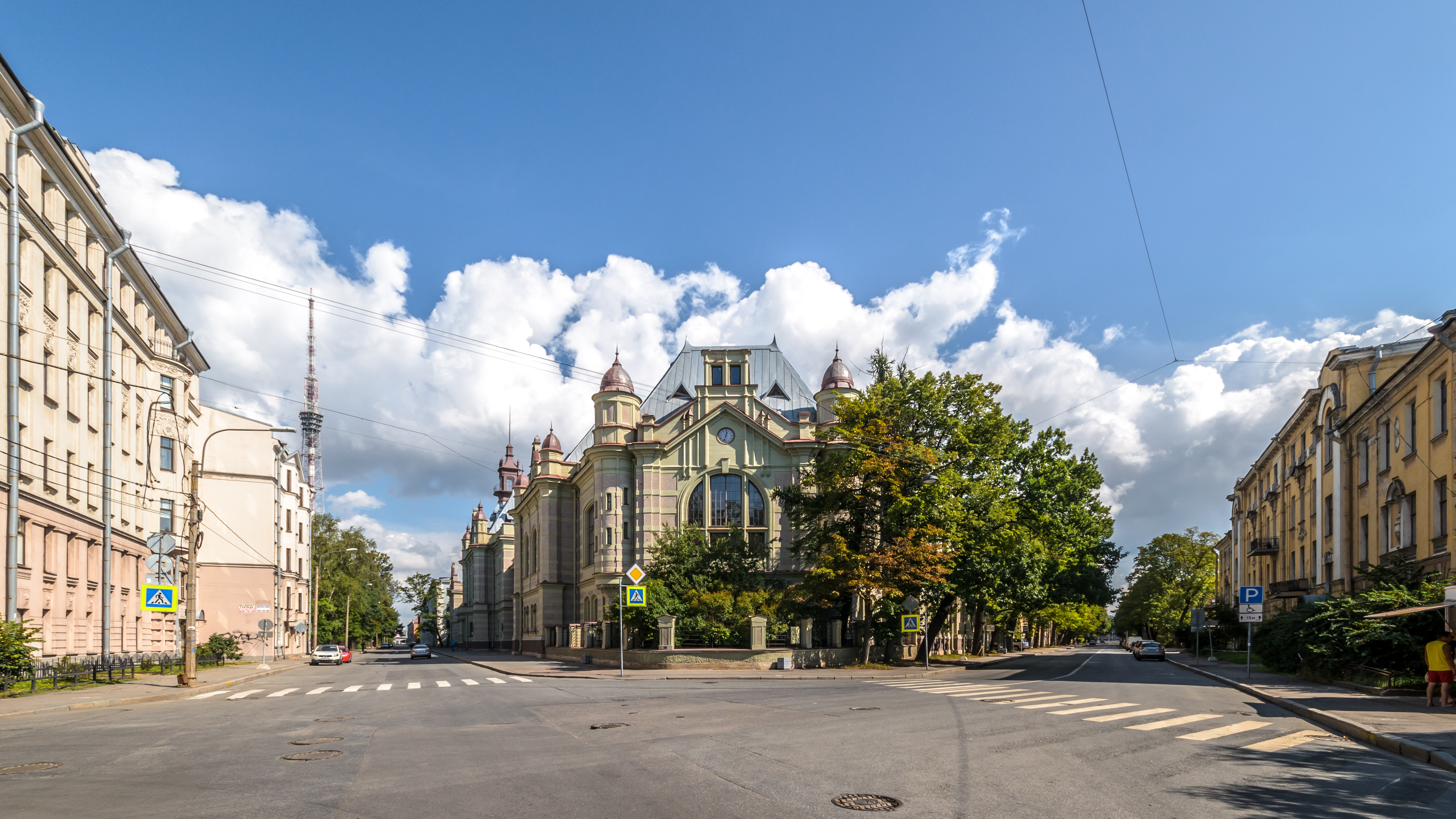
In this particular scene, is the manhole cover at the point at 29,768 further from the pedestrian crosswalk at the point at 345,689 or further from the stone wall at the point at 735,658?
the stone wall at the point at 735,658

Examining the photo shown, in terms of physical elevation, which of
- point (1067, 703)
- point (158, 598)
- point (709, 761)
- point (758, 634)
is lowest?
point (758, 634)

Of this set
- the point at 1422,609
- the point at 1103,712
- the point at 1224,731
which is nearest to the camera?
the point at 1224,731

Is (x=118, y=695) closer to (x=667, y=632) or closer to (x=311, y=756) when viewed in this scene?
(x=311, y=756)

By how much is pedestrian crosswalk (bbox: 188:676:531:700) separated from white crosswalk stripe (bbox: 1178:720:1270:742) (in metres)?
20.4

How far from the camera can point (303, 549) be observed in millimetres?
76375

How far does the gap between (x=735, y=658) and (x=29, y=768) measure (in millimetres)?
27615

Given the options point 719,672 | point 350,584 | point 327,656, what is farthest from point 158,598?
point 350,584

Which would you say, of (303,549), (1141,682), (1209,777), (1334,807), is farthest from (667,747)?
(303,549)

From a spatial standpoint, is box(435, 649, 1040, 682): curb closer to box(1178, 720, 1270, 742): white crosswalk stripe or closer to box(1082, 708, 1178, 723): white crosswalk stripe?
box(1082, 708, 1178, 723): white crosswalk stripe

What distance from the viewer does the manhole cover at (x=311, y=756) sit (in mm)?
11461

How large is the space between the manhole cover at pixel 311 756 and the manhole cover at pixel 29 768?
2.42 metres

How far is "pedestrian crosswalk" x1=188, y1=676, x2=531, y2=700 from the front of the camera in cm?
2475

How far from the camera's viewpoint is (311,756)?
38.8 feet

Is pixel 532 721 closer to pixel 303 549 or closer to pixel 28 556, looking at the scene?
pixel 28 556
